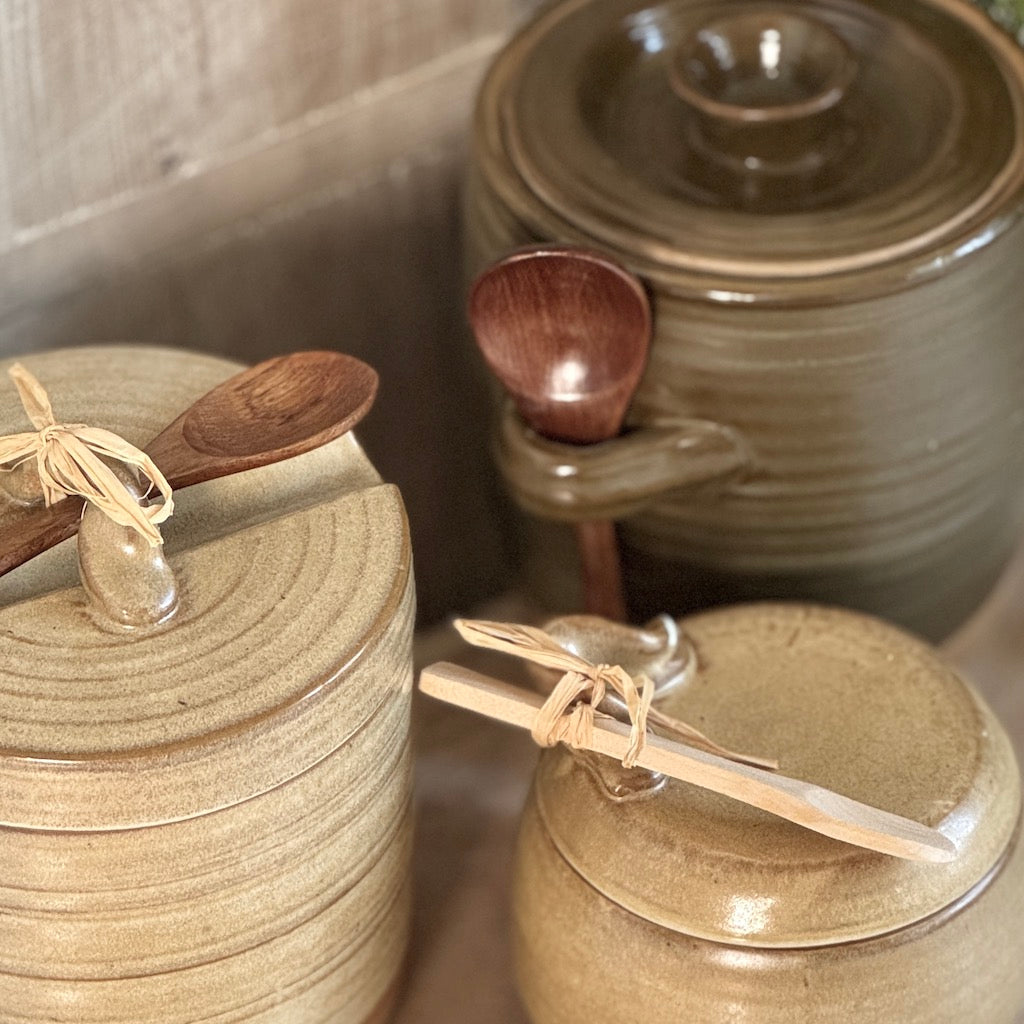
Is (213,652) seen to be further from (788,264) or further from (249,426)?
(788,264)

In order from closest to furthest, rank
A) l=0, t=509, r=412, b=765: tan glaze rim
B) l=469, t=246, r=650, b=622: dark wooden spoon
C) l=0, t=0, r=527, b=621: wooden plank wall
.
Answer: l=0, t=509, r=412, b=765: tan glaze rim → l=469, t=246, r=650, b=622: dark wooden spoon → l=0, t=0, r=527, b=621: wooden plank wall

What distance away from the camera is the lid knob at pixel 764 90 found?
0.73m

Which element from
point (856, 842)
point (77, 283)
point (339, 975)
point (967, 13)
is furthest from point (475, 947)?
point (967, 13)

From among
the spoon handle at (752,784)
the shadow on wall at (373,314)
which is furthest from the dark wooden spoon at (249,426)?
the shadow on wall at (373,314)

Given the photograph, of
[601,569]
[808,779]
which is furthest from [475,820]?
[808,779]

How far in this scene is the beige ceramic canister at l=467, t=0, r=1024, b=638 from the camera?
658mm

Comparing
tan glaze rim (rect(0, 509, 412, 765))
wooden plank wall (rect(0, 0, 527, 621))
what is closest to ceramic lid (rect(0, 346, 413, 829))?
tan glaze rim (rect(0, 509, 412, 765))

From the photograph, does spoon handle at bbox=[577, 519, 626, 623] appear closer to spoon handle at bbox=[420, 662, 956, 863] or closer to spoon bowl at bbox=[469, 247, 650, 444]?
spoon bowl at bbox=[469, 247, 650, 444]

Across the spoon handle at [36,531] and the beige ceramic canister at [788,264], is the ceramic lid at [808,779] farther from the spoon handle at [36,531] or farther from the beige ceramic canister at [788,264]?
the spoon handle at [36,531]

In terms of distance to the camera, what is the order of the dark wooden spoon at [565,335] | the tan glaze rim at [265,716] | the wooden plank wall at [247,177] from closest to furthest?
the tan glaze rim at [265,716] → the dark wooden spoon at [565,335] → the wooden plank wall at [247,177]

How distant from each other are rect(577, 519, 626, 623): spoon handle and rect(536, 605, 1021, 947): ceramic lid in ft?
0.29

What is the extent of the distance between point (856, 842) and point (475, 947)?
10.6 inches

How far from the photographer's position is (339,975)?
605 mm

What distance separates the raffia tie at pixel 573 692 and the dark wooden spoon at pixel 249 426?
0.32 feet
